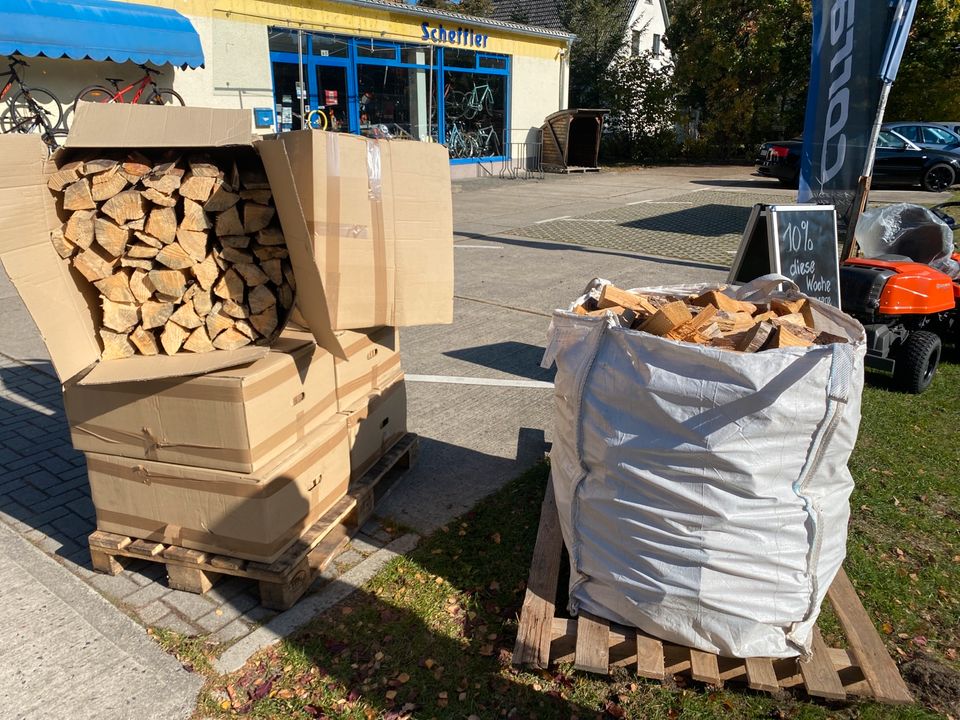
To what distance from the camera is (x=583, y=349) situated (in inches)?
107

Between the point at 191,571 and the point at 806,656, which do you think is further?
the point at 191,571

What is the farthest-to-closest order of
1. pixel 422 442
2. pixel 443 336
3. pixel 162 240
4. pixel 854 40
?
pixel 443 336 < pixel 854 40 < pixel 422 442 < pixel 162 240

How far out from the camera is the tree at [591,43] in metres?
28.1

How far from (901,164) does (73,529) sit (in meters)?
20.1

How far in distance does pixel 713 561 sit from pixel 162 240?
247cm

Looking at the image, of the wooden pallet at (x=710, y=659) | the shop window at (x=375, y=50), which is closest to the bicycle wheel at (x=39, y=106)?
the shop window at (x=375, y=50)

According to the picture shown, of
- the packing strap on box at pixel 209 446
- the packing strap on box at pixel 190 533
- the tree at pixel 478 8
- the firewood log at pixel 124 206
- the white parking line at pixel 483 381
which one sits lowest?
the white parking line at pixel 483 381

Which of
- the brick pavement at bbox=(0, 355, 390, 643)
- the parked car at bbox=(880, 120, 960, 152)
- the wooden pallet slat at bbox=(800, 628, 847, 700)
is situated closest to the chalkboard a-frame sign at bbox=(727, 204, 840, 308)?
the wooden pallet slat at bbox=(800, 628, 847, 700)

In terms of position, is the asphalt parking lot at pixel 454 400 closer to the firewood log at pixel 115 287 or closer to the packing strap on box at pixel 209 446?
the packing strap on box at pixel 209 446

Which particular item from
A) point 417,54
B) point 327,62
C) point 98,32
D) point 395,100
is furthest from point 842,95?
point 417,54

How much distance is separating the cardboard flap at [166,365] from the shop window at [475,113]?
59.1 feet

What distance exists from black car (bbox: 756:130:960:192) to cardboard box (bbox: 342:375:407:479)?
662 inches

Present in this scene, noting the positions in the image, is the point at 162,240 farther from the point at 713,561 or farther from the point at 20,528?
the point at 713,561

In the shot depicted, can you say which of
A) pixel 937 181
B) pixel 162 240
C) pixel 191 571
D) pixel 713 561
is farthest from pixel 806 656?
pixel 937 181
